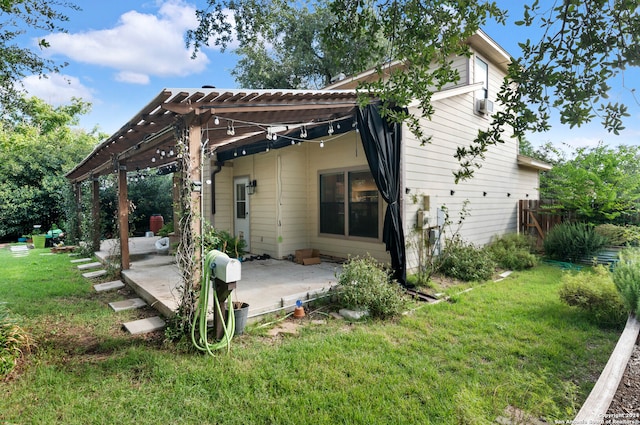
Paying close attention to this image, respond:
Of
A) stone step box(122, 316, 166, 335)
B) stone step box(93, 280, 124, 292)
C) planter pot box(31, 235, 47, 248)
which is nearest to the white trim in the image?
stone step box(122, 316, 166, 335)

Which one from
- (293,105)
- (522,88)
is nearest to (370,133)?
(293,105)

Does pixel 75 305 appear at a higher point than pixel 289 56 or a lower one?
lower

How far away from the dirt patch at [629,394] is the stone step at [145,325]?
13.7 ft

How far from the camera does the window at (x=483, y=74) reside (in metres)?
8.20

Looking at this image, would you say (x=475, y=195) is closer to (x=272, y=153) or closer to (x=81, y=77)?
(x=272, y=153)

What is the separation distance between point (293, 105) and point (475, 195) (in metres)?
5.34

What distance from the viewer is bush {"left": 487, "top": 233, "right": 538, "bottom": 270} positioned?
282 inches

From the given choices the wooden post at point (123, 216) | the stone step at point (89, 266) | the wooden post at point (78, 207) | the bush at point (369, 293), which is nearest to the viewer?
the bush at point (369, 293)

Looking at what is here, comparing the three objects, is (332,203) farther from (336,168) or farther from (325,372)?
(325,372)

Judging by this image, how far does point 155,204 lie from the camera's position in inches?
539

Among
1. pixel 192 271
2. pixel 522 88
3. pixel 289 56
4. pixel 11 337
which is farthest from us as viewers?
pixel 289 56

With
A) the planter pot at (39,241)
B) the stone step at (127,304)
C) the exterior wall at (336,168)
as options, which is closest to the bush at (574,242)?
the exterior wall at (336,168)

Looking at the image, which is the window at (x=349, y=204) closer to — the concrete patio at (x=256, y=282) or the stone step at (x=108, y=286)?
the concrete patio at (x=256, y=282)

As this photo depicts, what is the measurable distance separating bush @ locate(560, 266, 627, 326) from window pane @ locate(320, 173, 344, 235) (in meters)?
3.95
